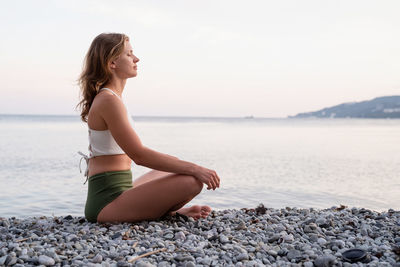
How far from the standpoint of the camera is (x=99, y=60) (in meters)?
4.21

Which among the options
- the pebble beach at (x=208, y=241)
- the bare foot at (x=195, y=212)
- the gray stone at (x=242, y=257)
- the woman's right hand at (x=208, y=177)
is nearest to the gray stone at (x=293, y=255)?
the pebble beach at (x=208, y=241)

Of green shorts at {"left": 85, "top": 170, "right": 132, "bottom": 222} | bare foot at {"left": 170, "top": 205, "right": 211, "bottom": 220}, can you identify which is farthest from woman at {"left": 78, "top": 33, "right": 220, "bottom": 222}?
bare foot at {"left": 170, "top": 205, "right": 211, "bottom": 220}

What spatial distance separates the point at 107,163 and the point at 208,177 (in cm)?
106

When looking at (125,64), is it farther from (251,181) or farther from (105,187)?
(251,181)

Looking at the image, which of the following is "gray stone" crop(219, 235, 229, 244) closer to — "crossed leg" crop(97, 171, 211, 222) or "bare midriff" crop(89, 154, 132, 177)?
"crossed leg" crop(97, 171, 211, 222)

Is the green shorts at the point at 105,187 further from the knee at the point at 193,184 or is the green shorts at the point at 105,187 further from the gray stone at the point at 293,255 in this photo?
the gray stone at the point at 293,255

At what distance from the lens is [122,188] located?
422 cm

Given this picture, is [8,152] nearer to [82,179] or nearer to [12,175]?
[12,175]

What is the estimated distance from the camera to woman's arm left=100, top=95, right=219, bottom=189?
13.0 ft

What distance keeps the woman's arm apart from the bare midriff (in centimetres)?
29

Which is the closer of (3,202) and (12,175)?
(3,202)

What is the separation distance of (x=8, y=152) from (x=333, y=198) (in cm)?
1116

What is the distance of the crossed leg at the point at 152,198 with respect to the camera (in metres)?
4.11

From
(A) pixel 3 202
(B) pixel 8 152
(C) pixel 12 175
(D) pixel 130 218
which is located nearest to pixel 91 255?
(D) pixel 130 218
